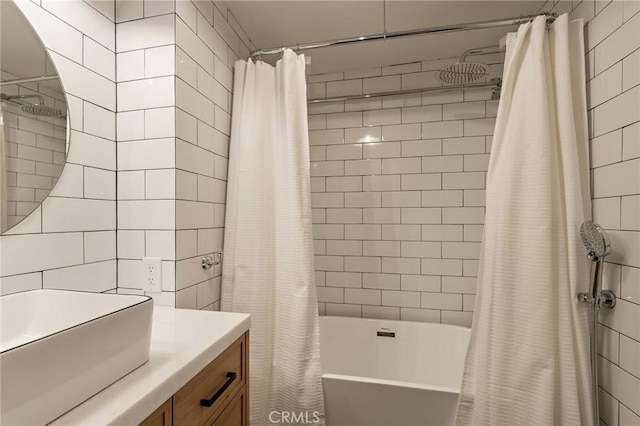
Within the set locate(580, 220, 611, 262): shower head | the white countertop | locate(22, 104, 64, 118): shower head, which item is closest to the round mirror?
locate(22, 104, 64, 118): shower head

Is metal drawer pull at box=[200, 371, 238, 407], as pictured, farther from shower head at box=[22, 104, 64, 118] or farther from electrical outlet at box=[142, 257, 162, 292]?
shower head at box=[22, 104, 64, 118]

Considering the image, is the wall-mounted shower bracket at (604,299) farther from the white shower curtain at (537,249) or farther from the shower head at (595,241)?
the shower head at (595,241)

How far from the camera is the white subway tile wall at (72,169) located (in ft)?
3.28

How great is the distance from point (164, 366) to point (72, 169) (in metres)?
0.84

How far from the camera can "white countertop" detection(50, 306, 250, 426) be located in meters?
0.57

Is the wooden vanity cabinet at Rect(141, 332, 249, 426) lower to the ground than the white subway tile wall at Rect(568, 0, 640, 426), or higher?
lower

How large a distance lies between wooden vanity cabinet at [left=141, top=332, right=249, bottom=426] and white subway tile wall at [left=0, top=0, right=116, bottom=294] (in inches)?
25.8

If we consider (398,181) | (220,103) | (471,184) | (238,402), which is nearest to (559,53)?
(471,184)

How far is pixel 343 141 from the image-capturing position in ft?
7.65

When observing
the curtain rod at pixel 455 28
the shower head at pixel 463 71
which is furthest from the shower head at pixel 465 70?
the curtain rod at pixel 455 28

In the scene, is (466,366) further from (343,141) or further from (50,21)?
(50,21)

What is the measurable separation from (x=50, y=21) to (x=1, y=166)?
52 cm

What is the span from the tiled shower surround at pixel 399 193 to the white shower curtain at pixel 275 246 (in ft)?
2.46

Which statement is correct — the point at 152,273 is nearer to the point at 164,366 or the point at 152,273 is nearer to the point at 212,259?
the point at 212,259
